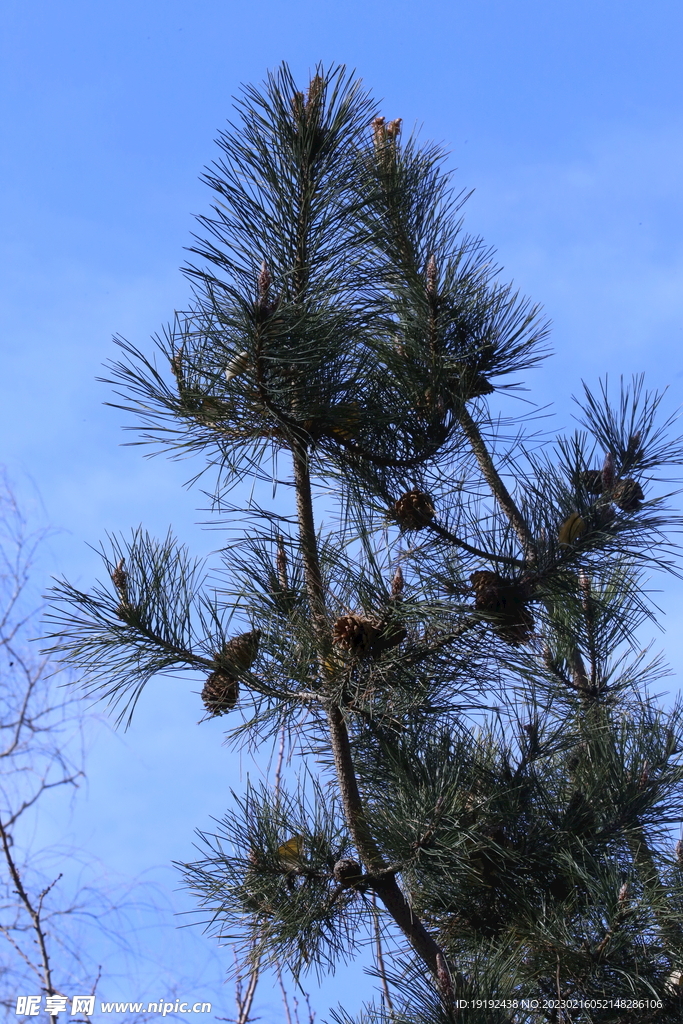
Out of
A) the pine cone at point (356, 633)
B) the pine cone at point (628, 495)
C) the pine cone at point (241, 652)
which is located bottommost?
the pine cone at point (356, 633)

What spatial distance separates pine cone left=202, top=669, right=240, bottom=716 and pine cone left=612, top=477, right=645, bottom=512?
28.1 inches

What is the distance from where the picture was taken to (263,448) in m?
1.70

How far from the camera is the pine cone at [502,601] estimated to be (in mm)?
1642

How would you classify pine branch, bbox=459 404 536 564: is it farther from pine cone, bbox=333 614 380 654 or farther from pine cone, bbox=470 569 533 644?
pine cone, bbox=333 614 380 654

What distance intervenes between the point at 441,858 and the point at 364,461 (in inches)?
26.0

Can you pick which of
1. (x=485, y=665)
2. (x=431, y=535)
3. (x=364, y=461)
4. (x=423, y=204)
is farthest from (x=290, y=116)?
(x=485, y=665)

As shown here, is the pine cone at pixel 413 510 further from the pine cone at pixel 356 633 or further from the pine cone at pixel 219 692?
the pine cone at pixel 219 692

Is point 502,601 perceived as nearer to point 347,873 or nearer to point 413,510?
point 413,510

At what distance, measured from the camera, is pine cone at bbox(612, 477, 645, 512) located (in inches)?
67.9

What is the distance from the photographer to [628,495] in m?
1.74

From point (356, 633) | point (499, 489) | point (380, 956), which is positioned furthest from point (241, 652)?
point (499, 489)

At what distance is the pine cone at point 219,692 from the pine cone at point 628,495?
2.34 ft

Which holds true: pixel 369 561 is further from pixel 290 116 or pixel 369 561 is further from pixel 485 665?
pixel 290 116

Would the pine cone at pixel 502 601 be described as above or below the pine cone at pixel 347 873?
above
